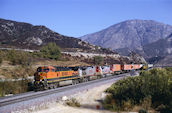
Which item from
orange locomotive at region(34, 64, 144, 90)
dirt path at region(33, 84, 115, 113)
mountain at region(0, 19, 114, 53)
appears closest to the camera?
dirt path at region(33, 84, 115, 113)

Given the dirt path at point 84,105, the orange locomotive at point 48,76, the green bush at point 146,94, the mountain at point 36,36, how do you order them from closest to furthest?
the dirt path at point 84,105 < the green bush at point 146,94 < the orange locomotive at point 48,76 < the mountain at point 36,36

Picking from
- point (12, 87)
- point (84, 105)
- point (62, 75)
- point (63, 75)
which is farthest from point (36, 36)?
point (84, 105)

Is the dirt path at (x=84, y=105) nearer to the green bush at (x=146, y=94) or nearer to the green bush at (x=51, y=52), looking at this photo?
the green bush at (x=146, y=94)

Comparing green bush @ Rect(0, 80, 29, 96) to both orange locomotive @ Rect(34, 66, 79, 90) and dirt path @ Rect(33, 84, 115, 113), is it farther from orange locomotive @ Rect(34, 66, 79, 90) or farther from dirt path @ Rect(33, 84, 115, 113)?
dirt path @ Rect(33, 84, 115, 113)

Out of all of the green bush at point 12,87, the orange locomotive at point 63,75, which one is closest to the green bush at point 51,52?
the orange locomotive at point 63,75

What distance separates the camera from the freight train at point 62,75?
1164 inches

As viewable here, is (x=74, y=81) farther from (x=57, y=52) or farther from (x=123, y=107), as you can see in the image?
(x=57, y=52)

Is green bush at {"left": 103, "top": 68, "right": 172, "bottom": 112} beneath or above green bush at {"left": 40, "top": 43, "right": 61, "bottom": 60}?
beneath

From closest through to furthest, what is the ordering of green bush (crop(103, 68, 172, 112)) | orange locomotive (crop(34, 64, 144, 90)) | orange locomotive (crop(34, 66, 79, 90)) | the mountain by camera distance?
green bush (crop(103, 68, 172, 112))
orange locomotive (crop(34, 66, 79, 90))
orange locomotive (crop(34, 64, 144, 90))
the mountain

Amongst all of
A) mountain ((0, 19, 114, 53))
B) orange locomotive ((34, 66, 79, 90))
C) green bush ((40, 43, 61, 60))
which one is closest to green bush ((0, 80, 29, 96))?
orange locomotive ((34, 66, 79, 90))

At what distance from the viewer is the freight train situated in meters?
29.6

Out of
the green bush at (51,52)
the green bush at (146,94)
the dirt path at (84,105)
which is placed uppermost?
the green bush at (51,52)

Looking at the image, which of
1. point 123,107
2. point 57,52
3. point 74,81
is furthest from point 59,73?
point 57,52

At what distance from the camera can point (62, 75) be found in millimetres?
33969
